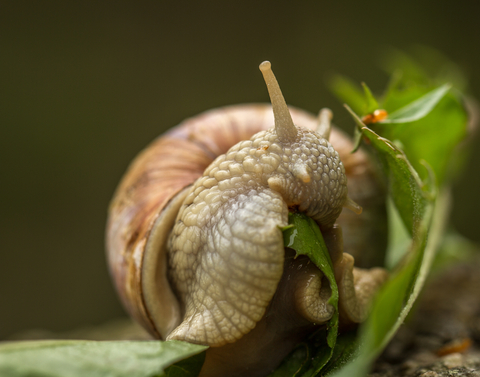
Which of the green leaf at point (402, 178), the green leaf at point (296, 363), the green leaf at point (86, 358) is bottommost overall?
the green leaf at point (296, 363)

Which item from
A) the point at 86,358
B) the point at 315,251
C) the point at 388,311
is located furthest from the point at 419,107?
the point at 86,358

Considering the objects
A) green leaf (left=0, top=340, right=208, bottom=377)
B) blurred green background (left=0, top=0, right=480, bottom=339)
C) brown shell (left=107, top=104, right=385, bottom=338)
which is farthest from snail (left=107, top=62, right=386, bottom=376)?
blurred green background (left=0, top=0, right=480, bottom=339)

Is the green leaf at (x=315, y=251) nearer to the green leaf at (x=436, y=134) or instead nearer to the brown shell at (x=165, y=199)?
the brown shell at (x=165, y=199)

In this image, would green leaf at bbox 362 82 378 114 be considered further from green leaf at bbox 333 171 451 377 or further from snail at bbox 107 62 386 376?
green leaf at bbox 333 171 451 377

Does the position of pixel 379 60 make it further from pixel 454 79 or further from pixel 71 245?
pixel 71 245

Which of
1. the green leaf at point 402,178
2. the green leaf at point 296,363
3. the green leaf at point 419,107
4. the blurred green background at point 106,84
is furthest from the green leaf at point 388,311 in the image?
the blurred green background at point 106,84

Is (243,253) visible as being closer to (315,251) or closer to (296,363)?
(315,251)

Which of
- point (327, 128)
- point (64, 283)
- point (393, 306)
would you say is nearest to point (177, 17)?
point (64, 283)
